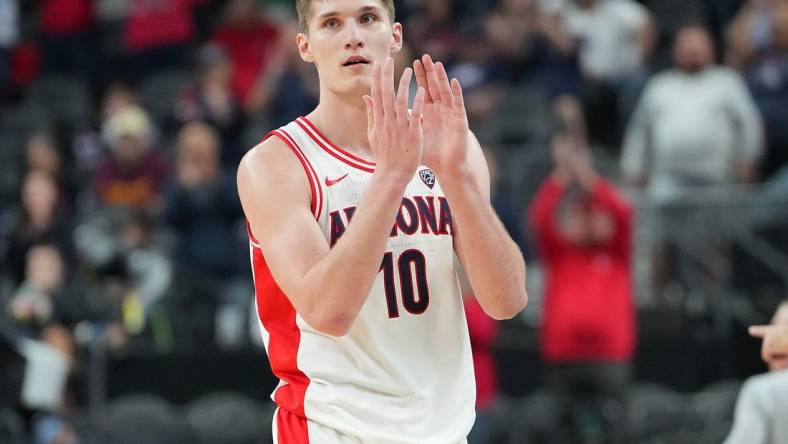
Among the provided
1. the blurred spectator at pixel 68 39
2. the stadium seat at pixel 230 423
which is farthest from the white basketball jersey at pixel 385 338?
the blurred spectator at pixel 68 39

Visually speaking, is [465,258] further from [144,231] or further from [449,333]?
A: [144,231]

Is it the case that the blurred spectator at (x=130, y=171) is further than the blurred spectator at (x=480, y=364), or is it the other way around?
the blurred spectator at (x=130, y=171)

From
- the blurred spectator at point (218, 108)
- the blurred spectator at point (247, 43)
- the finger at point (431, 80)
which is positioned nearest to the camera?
the finger at point (431, 80)

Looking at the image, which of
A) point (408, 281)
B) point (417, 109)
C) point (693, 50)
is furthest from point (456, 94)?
point (693, 50)

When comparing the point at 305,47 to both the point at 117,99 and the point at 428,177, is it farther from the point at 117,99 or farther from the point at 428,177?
the point at 117,99

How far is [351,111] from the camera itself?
438 centimetres

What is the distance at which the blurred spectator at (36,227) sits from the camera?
11.6 metres

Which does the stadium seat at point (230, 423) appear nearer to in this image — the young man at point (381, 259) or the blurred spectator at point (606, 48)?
the blurred spectator at point (606, 48)

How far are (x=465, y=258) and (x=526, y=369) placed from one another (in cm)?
675

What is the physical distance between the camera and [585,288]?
9844 mm

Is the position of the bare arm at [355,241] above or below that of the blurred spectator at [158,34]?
below

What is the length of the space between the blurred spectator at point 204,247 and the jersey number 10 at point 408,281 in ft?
23.1

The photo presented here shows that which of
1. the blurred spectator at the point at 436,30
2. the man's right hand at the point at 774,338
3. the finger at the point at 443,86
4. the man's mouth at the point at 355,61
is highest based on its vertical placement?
the blurred spectator at the point at 436,30

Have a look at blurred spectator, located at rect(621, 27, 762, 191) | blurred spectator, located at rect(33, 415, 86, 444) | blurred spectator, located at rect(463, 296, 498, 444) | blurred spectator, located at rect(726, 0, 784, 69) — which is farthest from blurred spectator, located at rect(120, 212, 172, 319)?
blurred spectator, located at rect(726, 0, 784, 69)
